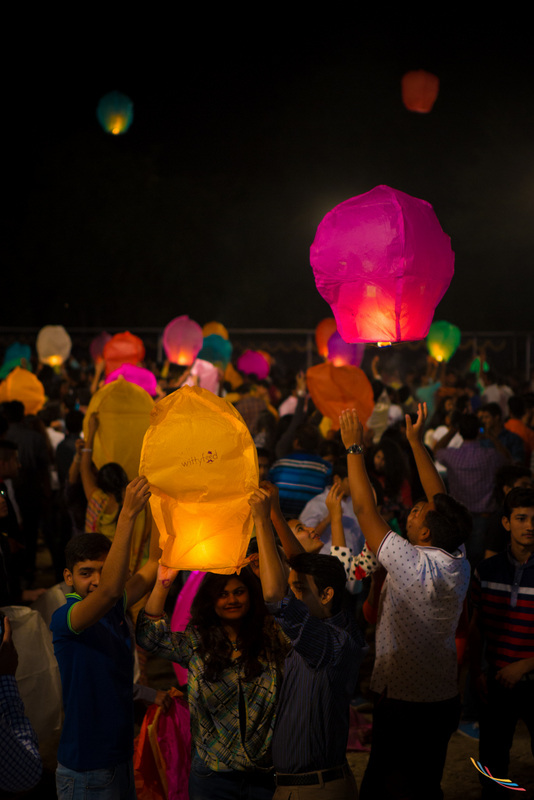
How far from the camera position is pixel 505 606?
3.28m

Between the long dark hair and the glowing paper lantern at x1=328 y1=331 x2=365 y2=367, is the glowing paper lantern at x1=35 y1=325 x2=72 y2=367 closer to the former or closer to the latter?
the glowing paper lantern at x1=328 y1=331 x2=365 y2=367

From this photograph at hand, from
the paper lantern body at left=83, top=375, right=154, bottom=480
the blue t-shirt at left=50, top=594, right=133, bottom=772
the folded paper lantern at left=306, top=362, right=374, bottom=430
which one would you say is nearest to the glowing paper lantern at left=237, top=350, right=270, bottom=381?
the folded paper lantern at left=306, top=362, right=374, bottom=430

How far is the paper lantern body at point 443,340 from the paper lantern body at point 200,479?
28.4 ft

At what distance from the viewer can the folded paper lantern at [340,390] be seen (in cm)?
646

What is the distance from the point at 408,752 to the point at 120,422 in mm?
2581

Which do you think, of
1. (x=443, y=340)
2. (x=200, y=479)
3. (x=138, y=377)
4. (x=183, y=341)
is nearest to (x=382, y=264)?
(x=200, y=479)

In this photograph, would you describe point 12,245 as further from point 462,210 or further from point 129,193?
point 462,210

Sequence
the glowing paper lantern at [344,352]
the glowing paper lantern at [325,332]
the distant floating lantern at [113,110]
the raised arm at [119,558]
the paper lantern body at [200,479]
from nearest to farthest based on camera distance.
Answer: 1. the raised arm at [119,558]
2. the paper lantern body at [200,479]
3. the glowing paper lantern at [344,352]
4. the glowing paper lantern at [325,332]
5. the distant floating lantern at [113,110]

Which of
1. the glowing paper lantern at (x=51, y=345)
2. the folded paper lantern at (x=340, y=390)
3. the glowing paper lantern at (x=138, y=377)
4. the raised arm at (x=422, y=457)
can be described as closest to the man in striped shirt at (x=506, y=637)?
the raised arm at (x=422, y=457)

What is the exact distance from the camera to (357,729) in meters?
4.37

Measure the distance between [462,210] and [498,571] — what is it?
84.1 ft

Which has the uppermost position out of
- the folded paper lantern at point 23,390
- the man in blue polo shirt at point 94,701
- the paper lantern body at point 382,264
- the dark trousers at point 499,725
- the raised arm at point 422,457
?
the paper lantern body at point 382,264

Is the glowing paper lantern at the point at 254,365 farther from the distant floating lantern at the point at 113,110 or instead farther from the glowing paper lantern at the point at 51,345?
the distant floating lantern at the point at 113,110

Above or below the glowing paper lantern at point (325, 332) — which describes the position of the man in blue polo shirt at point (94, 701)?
below
